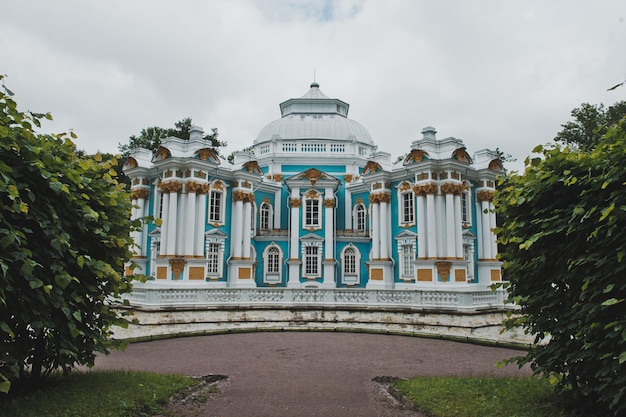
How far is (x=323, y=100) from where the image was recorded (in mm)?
32750

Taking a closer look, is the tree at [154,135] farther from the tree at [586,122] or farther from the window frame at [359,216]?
the tree at [586,122]

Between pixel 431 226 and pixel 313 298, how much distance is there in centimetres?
779

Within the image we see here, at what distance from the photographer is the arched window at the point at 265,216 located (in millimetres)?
27422

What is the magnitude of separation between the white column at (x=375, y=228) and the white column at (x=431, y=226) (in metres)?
3.42

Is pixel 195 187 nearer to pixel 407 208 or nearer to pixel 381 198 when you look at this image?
pixel 381 198

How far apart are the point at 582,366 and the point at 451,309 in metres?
10.3

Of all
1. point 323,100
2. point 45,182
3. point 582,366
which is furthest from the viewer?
point 323,100

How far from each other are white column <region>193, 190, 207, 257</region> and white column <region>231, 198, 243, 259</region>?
82.0 inches

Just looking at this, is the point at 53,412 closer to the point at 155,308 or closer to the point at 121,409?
the point at 121,409

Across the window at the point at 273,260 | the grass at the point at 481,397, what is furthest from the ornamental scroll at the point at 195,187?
the grass at the point at 481,397

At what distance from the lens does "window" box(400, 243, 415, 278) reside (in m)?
22.8

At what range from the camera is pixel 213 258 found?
76.8 feet

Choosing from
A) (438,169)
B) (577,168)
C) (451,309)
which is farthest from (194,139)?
(577,168)

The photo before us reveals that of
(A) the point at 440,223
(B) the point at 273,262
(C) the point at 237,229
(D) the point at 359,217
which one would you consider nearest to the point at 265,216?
(B) the point at 273,262
